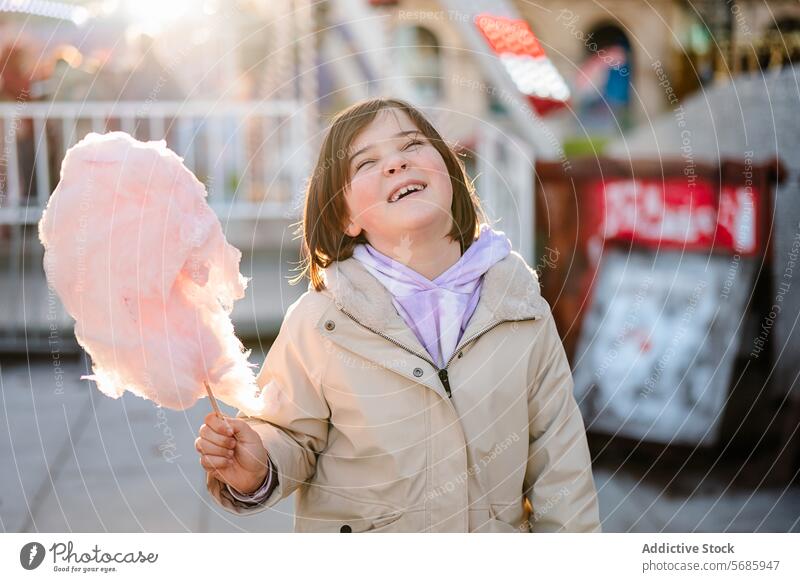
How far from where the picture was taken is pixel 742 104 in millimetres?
4031

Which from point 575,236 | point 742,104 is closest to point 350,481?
point 575,236

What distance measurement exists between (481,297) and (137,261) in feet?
2.13

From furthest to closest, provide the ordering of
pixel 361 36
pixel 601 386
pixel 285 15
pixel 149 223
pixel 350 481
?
pixel 285 15 → pixel 361 36 → pixel 601 386 → pixel 350 481 → pixel 149 223

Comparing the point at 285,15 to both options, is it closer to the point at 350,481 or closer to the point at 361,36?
the point at 361,36

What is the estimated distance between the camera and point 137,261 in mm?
1729

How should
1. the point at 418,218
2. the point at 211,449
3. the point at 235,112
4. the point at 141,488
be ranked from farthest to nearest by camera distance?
the point at 235,112 < the point at 141,488 < the point at 418,218 < the point at 211,449

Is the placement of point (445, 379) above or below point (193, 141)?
above

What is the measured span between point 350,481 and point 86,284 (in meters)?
0.62

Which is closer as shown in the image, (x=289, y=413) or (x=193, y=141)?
(x=289, y=413)

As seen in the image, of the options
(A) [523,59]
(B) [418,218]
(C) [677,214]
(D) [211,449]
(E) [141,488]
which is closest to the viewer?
(D) [211,449]

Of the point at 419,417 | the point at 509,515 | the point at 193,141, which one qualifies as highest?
the point at 419,417

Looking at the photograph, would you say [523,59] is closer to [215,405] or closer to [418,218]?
[418,218]

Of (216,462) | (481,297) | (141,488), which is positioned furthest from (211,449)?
(141,488)
